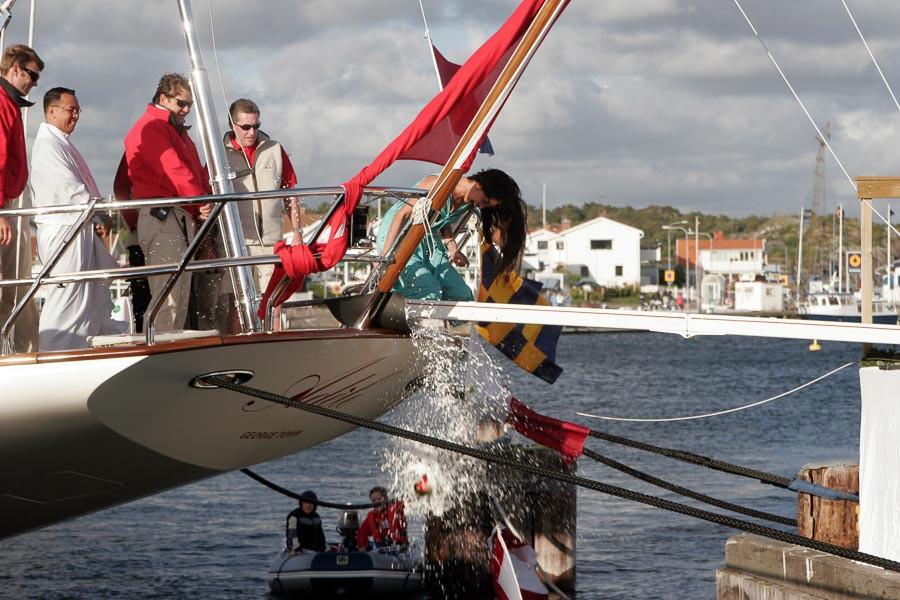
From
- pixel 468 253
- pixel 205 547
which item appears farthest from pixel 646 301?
pixel 468 253

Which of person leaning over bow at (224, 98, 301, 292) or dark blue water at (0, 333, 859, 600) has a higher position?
person leaning over bow at (224, 98, 301, 292)

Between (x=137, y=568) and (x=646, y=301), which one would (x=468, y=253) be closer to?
(x=137, y=568)

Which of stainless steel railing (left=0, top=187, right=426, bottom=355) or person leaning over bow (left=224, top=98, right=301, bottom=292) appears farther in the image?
person leaning over bow (left=224, top=98, right=301, bottom=292)

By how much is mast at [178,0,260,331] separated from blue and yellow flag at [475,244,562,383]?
2557mm

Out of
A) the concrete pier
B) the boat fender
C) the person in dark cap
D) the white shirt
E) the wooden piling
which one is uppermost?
the white shirt

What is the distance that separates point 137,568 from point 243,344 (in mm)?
13780

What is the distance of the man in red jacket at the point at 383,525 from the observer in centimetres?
1644

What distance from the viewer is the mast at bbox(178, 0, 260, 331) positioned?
8031 millimetres

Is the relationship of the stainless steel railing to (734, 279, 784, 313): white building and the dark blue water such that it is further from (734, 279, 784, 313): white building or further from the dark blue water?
(734, 279, 784, 313): white building

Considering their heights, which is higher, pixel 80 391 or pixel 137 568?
pixel 80 391

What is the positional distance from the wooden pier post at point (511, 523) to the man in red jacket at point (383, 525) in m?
1.12

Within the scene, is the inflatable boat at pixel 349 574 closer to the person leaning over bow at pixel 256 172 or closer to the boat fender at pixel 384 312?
the person leaning over bow at pixel 256 172

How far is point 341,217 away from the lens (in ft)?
24.2

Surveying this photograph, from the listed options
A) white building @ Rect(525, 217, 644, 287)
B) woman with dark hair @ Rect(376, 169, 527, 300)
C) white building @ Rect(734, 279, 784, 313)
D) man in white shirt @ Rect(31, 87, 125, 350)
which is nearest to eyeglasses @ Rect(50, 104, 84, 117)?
man in white shirt @ Rect(31, 87, 125, 350)
